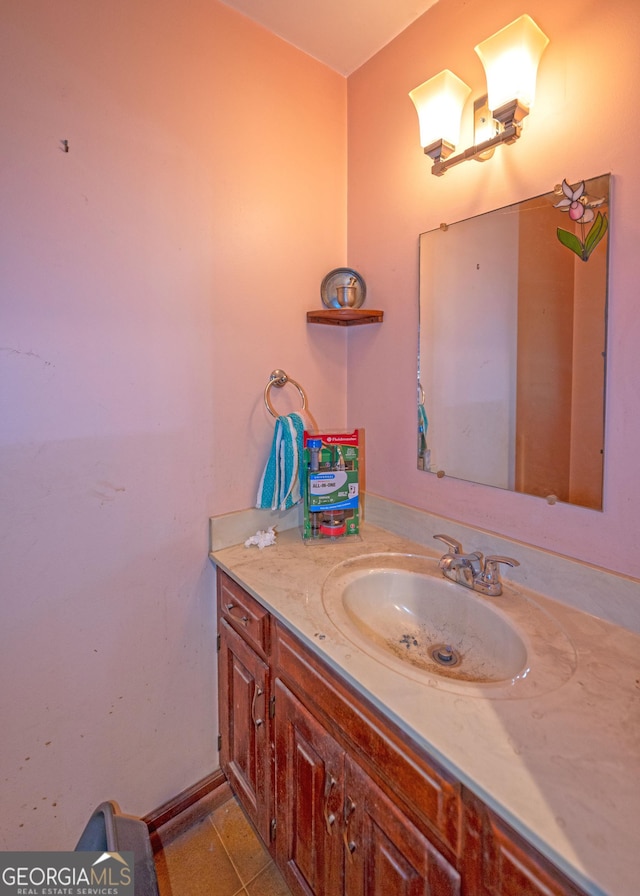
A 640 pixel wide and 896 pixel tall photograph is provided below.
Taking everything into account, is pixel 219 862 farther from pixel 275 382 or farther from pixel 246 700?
pixel 275 382

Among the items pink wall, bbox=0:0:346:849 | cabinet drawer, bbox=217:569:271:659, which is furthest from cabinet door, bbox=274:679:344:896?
pink wall, bbox=0:0:346:849

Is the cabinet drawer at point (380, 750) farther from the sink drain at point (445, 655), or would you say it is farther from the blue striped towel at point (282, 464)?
the blue striped towel at point (282, 464)

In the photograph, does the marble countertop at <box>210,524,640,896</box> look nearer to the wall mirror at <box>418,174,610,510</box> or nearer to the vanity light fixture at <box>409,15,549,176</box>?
the wall mirror at <box>418,174,610,510</box>

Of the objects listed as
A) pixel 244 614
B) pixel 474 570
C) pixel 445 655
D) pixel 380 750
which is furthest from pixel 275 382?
pixel 380 750

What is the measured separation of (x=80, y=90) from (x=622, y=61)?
1.20m

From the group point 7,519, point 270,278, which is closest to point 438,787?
point 7,519

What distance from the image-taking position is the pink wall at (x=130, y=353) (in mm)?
977

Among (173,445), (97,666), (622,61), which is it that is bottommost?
(97,666)

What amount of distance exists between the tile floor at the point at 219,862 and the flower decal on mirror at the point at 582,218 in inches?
70.5

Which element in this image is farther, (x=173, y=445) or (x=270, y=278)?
(x=270, y=278)

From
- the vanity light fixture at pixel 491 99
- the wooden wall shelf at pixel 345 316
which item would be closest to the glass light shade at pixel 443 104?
the vanity light fixture at pixel 491 99

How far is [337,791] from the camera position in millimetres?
856

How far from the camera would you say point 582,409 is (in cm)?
96

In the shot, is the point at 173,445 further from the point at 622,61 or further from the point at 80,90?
the point at 622,61
